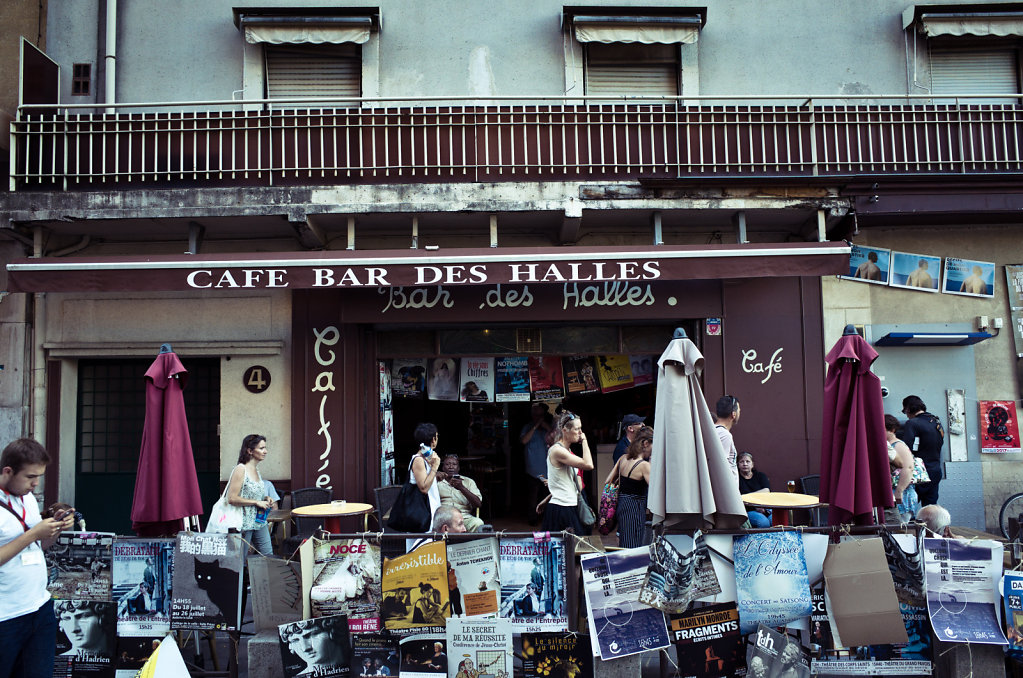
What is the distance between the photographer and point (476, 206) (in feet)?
31.1

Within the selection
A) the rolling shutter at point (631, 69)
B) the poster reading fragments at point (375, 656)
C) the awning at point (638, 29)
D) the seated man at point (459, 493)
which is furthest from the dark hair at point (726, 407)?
A: the awning at point (638, 29)

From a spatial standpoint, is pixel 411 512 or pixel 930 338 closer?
pixel 411 512

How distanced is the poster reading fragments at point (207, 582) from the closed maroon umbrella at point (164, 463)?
0.67m

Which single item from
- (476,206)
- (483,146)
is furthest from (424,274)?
(483,146)

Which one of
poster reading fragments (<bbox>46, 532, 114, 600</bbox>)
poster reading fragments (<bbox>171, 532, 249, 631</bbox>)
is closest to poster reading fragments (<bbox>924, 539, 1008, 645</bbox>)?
poster reading fragments (<bbox>171, 532, 249, 631</bbox>)

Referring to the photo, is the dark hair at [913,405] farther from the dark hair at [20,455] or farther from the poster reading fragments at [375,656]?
the dark hair at [20,455]

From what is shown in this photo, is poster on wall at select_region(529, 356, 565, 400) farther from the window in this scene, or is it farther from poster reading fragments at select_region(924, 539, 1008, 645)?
the window

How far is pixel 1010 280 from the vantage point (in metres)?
10.3

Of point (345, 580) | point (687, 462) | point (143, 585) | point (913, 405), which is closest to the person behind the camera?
point (687, 462)

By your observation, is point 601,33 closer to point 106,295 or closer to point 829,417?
point 829,417

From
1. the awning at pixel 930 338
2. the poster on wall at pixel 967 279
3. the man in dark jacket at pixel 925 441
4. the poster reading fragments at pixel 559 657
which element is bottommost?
the poster reading fragments at pixel 559 657

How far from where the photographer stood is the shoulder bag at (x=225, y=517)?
710 cm

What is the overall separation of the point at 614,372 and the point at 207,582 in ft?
22.0

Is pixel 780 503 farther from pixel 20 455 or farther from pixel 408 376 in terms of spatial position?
pixel 20 455
